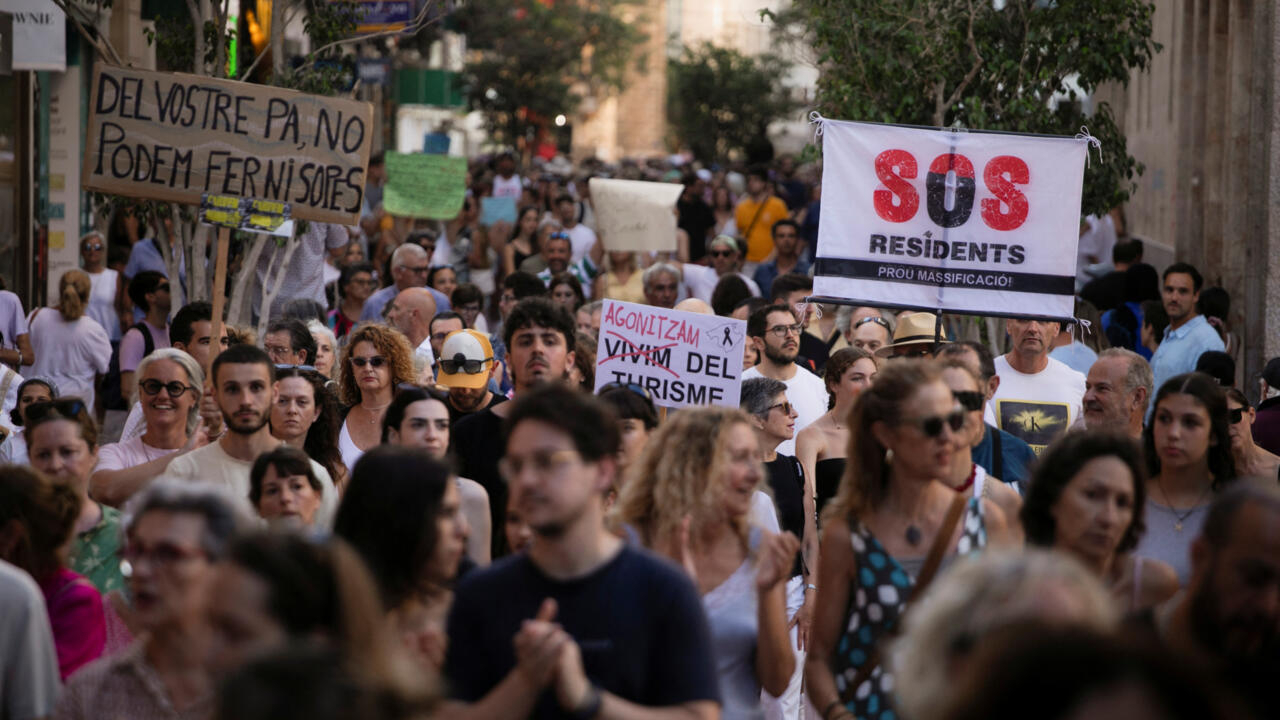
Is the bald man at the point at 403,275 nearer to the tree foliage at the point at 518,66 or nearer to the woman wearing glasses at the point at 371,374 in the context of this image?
the woman wearing glasses at the point at 371,374

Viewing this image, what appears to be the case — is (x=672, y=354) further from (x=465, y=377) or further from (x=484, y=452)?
(x=484, y=452)

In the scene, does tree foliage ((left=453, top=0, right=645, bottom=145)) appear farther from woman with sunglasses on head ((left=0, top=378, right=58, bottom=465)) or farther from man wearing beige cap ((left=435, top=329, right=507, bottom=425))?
man wearing beige cap ((left=435, top=329, right=507, bottom=425))

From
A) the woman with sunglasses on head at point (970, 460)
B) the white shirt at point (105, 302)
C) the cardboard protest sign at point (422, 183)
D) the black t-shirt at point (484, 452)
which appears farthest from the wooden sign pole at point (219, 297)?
the cardboard protest sign at point (422, 183)

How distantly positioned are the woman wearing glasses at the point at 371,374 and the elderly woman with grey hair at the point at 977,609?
17.9ft

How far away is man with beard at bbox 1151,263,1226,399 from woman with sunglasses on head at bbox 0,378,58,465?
713 cm

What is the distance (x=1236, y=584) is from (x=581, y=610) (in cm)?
154

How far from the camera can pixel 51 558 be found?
4.71m

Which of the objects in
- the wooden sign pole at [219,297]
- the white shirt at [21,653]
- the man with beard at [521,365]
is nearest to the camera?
the white shirt at [21,653]

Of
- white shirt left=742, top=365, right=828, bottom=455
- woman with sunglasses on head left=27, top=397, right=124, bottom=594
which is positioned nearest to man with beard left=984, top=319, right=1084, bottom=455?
white shirt left=742, top=365, right=828, bottom=455

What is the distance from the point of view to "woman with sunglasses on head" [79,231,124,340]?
14.3 metres

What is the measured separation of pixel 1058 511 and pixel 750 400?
10.8 ft

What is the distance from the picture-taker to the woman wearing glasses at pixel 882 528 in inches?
191

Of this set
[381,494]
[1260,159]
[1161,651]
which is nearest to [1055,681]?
[1161,651]

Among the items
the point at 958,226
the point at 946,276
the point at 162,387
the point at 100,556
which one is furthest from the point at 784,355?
the point at 100,556
